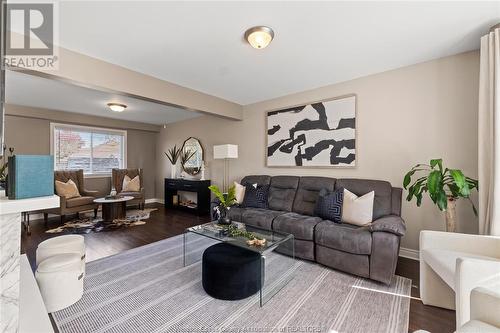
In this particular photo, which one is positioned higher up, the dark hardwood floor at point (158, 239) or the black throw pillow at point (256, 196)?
the black throw pillow at point (256, 196)

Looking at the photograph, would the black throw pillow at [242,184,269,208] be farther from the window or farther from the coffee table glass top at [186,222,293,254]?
the window

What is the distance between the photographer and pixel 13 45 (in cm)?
204

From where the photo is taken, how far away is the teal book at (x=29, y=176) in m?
0.96

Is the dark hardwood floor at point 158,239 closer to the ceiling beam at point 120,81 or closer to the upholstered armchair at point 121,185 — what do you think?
the upholstered armchair at point 121,185

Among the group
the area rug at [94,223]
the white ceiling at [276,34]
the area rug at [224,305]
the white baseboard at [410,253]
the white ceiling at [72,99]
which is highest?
the white ceiling at [276,34]

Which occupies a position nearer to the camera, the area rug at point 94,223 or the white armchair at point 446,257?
the white armchair at point 446,257

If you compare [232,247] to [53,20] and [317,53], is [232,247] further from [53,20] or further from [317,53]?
[53,20]

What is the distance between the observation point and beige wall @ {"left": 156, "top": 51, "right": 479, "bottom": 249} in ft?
8.10

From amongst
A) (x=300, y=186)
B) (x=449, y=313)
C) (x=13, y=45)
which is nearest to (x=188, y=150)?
(x=300, y=186)

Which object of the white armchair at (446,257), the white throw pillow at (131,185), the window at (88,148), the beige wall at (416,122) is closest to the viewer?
the white armchair at (446,257)

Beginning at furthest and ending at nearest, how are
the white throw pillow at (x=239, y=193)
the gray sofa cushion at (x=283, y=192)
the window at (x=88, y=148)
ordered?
the window at (x=88, y=148) → the white throw pillow at (x=239, y=193) → the gray sofa cushion at (x=283, y=192)

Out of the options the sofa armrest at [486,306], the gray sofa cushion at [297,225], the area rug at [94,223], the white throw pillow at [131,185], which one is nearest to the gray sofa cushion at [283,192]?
the gray sofa cushion at [297,225]

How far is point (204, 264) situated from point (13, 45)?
8.98ft

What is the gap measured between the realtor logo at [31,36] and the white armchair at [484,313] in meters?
3.39
